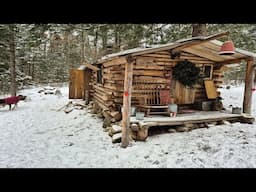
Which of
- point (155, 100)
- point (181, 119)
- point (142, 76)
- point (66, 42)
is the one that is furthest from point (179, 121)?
point (66, 42)

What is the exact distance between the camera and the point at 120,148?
196 inches

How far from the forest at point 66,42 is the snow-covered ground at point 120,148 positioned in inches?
115

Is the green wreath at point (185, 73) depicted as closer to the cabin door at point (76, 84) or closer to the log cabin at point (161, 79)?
the log cabin at point (161, 79)

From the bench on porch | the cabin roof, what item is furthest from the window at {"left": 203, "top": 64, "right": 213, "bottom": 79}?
the bench on porch

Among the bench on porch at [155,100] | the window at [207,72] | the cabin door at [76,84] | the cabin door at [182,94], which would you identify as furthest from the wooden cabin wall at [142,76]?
the cabin door at [76,84]

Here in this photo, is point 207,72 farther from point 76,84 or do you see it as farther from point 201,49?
point 76,84

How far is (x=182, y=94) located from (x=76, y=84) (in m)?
7.25

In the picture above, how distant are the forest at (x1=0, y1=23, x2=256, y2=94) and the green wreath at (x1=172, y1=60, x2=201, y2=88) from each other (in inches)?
90.2

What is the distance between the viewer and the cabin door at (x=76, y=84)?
1225 centimetres

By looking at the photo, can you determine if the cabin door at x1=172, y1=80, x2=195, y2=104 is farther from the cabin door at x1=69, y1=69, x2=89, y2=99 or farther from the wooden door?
the wooden door
